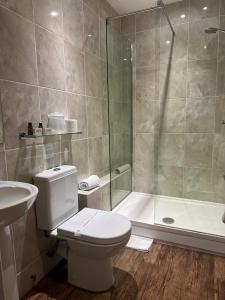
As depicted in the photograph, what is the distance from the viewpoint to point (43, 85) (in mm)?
1609

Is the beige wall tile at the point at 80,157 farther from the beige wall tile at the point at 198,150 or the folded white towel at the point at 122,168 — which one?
the beige wall tile at the point at 198,150

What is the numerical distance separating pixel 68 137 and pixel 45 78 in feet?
1.77

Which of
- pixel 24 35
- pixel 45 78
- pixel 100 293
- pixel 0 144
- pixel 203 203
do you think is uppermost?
pixel 24 35

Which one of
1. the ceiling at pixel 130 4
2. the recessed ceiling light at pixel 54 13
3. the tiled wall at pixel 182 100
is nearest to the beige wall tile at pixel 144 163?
the tiled wall at pixel 182 100

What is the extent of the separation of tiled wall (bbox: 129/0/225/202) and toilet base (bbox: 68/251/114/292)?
1535 millimetres

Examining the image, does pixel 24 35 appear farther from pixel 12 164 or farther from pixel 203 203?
pixel 203 203

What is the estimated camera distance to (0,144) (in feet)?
4.27

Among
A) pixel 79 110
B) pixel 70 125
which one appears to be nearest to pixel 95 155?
pixel 79 110

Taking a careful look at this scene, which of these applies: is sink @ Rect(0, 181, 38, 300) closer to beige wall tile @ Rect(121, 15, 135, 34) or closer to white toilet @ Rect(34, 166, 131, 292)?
white toilet @ Rect(34, 166, 131, 292)

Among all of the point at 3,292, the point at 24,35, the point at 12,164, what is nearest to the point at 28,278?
the point at 3,292

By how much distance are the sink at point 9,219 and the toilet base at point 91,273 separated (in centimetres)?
47

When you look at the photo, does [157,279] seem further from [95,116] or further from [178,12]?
[178,12]

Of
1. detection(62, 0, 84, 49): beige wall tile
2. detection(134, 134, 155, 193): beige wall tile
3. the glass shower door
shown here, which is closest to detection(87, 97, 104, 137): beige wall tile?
the glass shower door

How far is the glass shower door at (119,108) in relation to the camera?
99.4 inches
